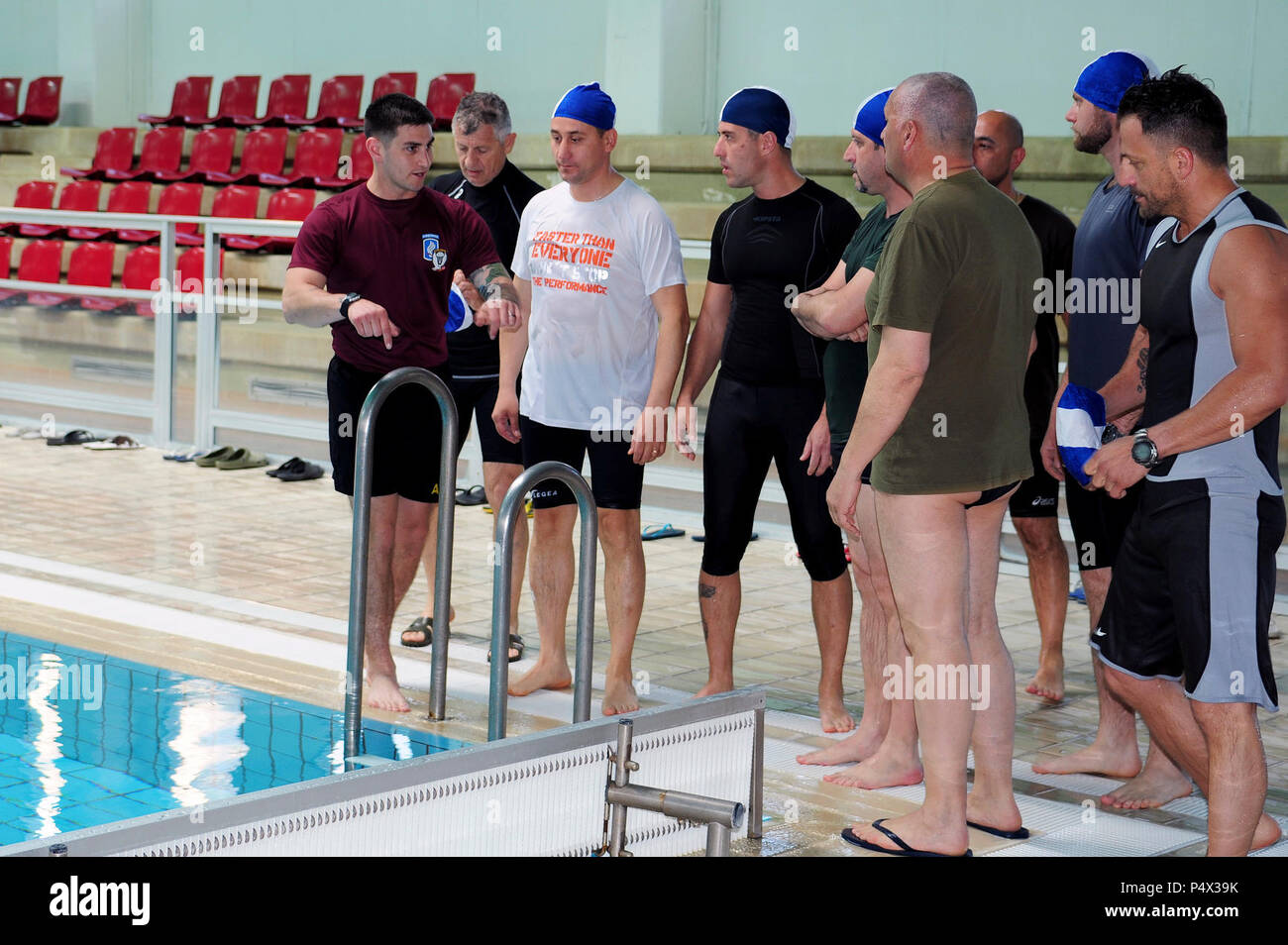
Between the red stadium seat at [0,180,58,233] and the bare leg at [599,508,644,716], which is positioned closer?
the bare leg at [599,508,644,716]

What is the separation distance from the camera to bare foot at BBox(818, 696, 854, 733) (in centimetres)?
453

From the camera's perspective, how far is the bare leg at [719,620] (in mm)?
4664

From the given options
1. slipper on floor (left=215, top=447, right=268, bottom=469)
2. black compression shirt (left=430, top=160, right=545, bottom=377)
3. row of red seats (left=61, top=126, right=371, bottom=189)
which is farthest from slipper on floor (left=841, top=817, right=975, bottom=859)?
row of red seats (left=61, top=126, right=371, bottom=189)

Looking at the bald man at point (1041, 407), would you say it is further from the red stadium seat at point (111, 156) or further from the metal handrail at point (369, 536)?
the red stadium seat at point (111, 156)

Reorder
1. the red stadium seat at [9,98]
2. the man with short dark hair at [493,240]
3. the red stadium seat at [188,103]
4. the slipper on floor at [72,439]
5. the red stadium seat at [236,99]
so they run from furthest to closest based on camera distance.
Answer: the red stadium seat at [9,98], the red stadium seat at [188,103], the red stadium seat at [236,99], the slipper on floor at [72,439], the man with short dark hair at [493,240]

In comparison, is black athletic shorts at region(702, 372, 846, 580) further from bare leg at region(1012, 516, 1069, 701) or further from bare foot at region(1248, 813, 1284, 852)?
bare foot at region(1248, 813, 1284, 852)

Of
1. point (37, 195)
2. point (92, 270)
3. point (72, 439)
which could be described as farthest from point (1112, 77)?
point (37, 195)

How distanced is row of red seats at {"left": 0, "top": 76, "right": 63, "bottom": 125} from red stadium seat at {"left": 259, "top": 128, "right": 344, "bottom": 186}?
4117 mm

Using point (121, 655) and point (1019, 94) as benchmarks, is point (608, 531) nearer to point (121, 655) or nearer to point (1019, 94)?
point (121, 655)

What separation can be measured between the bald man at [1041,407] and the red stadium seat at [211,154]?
40.1 feet

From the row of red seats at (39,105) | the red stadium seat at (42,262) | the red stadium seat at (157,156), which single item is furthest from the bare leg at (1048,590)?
Answer: the row of red seats at (39,105)

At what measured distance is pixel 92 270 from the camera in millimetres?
12977

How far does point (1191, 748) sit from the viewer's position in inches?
132
